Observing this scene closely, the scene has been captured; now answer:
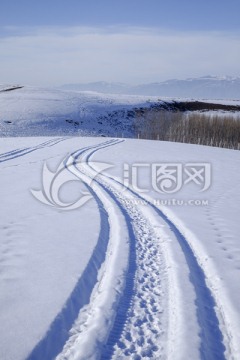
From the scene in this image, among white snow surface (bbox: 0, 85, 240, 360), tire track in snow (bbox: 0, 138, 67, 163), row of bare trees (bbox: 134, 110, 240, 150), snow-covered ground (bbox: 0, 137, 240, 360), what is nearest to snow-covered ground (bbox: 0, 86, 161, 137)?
row of bare trees (bbox: 134, 110, 240, 150)

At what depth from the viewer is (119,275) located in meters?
4.57

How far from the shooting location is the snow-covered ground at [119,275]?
3279 mm

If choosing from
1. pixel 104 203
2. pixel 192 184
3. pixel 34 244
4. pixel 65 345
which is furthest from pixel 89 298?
pixel 192 184

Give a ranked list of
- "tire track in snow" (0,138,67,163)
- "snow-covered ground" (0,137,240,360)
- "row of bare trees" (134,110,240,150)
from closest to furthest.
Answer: "snow-covered ground" (0,137,240,360) < "tire track in snow" (0,138,67,163) < "row of bare trees" (134,110,240,150)

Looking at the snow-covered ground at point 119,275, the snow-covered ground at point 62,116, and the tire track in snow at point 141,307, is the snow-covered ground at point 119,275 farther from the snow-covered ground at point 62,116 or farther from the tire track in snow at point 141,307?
the snow-covered ground at point 62,116

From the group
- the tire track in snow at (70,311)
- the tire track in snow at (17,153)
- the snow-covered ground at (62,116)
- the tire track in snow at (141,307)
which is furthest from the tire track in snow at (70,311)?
the snow-covered ground at (62,116)

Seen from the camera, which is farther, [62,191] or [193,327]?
[62,191]

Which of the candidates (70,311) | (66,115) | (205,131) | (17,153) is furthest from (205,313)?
(66,115)

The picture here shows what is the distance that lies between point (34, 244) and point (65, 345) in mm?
2673

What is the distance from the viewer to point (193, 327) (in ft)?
11.4

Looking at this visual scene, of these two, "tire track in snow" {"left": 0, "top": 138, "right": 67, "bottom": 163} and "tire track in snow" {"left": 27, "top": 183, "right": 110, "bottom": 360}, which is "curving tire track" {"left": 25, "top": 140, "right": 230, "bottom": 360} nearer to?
"tire track in snow" {"left": 27, "top": 183, "right": 110, "bottom": 360}

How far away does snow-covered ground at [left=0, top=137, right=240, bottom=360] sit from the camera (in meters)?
3.28

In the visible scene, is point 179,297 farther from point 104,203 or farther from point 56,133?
point 56,133

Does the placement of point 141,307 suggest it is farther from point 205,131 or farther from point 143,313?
point 205,131
